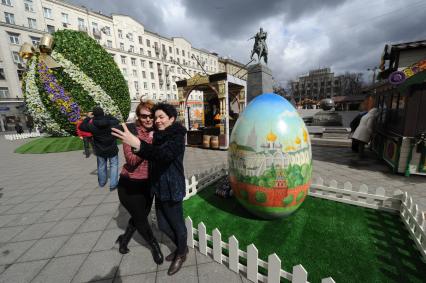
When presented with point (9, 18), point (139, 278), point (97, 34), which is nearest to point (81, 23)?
point (97, 34)

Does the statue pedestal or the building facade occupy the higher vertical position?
the building facade

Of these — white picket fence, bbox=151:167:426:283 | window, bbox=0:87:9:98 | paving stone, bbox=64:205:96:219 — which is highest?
window, bbox=0:87:9:98

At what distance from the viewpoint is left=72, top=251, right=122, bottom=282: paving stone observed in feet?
8.55

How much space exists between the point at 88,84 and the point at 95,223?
39.9ft

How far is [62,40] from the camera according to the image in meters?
12.4

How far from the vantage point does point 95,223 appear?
3.95 metres

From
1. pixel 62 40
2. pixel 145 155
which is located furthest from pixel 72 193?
pixel 62 40

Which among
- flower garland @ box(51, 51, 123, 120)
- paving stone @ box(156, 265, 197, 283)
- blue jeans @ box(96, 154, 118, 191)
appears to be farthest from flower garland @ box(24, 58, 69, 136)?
paving stone @ box(156, 265, 197, 283)

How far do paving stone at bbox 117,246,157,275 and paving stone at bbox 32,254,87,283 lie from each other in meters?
0.69

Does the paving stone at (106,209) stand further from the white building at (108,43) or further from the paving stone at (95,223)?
the white building at (108,43)

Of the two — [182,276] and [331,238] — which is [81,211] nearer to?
[182,276]

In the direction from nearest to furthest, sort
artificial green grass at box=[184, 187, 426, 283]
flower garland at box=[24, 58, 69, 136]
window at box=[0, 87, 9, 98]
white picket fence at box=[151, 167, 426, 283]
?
white picket fence at box=[151, 167, 426, 283]
artificial green grass at box=[184, 187, 426, 283]
flower garland at box=[24, 58, 69, 136]
window at box=[0, 87, 9, 98]

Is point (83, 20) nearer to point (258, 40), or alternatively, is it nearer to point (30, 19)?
point (30, 19)

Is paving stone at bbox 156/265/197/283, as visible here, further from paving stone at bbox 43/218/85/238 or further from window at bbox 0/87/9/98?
window at bbox 0/87/9/98
